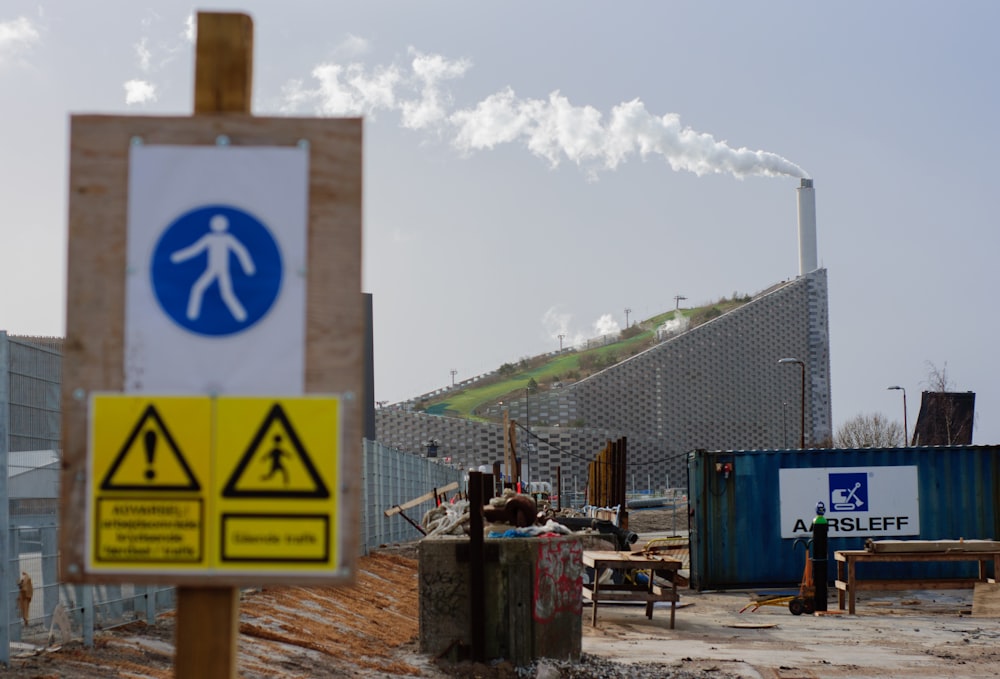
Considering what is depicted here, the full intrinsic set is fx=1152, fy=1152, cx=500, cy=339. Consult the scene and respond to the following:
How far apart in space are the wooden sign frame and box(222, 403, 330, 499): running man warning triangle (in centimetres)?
10

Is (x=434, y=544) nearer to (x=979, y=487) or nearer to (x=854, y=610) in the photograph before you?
(x=854, y=610)

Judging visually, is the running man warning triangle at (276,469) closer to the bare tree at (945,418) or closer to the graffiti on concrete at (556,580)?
the graffiti on concrete at (556,580)

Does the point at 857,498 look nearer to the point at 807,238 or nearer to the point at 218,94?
the point at 218,94

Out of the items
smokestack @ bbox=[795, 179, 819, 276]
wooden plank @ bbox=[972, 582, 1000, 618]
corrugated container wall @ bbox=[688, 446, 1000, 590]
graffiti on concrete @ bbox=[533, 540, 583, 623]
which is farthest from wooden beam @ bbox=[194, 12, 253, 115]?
smokestack @ bbox=[795, 179, 819, 276]

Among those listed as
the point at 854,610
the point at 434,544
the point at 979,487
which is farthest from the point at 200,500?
Result: the point at 979,487

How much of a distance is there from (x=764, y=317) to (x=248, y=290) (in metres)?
117

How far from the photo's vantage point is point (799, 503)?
74.9 feet

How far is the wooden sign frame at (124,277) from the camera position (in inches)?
121

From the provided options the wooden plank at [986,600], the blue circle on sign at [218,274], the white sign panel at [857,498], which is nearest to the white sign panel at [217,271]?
the blue circle on sign at [218,274]

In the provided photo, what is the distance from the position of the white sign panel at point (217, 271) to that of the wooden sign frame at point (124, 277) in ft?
0.11

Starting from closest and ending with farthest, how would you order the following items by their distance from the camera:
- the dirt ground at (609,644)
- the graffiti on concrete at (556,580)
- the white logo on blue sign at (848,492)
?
the dirt ground at (609,644), the graffiti on concrete at (556,580), the white logo on blue sign at (848,492)

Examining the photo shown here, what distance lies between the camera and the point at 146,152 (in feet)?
10.4

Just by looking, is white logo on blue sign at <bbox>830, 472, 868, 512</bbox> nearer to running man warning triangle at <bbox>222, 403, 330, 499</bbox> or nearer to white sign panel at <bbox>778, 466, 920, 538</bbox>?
white sign panel at <bbox>778, 466, 920, 538</bbox>

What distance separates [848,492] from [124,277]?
71.2 ft
